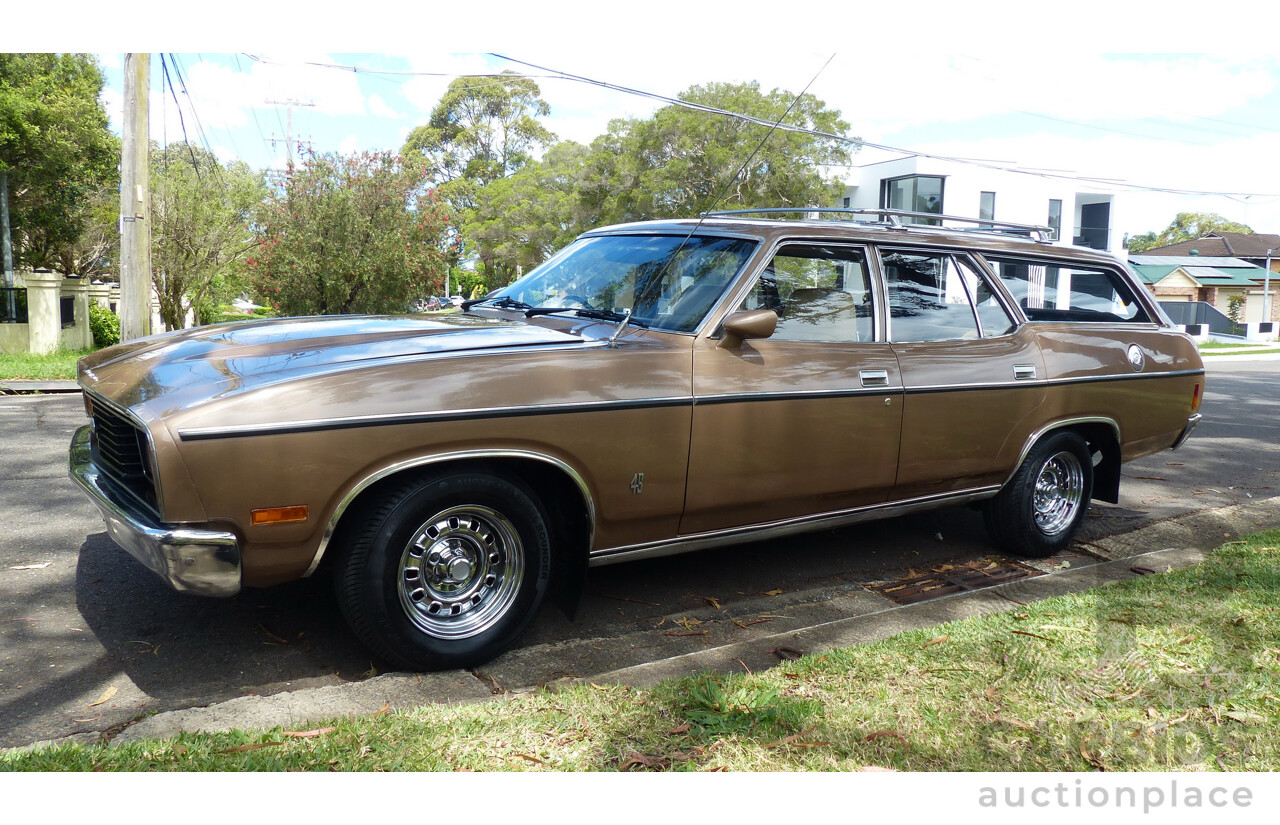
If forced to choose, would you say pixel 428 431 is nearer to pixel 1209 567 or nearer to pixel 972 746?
pixel 972 746

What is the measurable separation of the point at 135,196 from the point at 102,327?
9457mm

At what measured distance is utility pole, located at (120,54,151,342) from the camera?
1255 cm

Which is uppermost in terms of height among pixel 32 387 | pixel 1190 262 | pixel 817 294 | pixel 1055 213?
pixel 1055 213

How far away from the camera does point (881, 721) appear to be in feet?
10.3

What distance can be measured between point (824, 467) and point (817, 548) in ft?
4.20

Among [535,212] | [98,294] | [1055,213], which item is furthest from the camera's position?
[1055,213]

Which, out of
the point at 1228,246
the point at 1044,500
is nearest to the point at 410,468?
the point at 1044,500

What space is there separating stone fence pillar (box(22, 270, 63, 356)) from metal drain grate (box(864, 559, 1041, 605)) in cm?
1772

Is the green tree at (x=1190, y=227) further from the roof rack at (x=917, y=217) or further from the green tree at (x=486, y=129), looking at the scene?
the roof rack at (x=917, y=217)

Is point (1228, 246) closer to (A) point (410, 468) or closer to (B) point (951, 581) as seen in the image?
(B) point (951, 581)

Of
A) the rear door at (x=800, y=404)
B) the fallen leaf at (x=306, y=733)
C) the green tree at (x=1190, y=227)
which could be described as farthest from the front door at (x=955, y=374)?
the green tree at (x=1190, y=227)

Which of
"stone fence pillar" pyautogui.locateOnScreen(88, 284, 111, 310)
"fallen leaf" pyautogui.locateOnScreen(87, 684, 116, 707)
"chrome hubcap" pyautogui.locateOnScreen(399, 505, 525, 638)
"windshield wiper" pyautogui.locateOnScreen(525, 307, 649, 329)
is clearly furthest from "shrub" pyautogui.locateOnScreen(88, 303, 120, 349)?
"chrome hubcap" pyautogui.locateOnScreen(399, 505, 525, 638)

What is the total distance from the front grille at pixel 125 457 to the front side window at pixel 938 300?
3395 millimetres

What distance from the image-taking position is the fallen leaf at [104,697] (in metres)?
3.22
